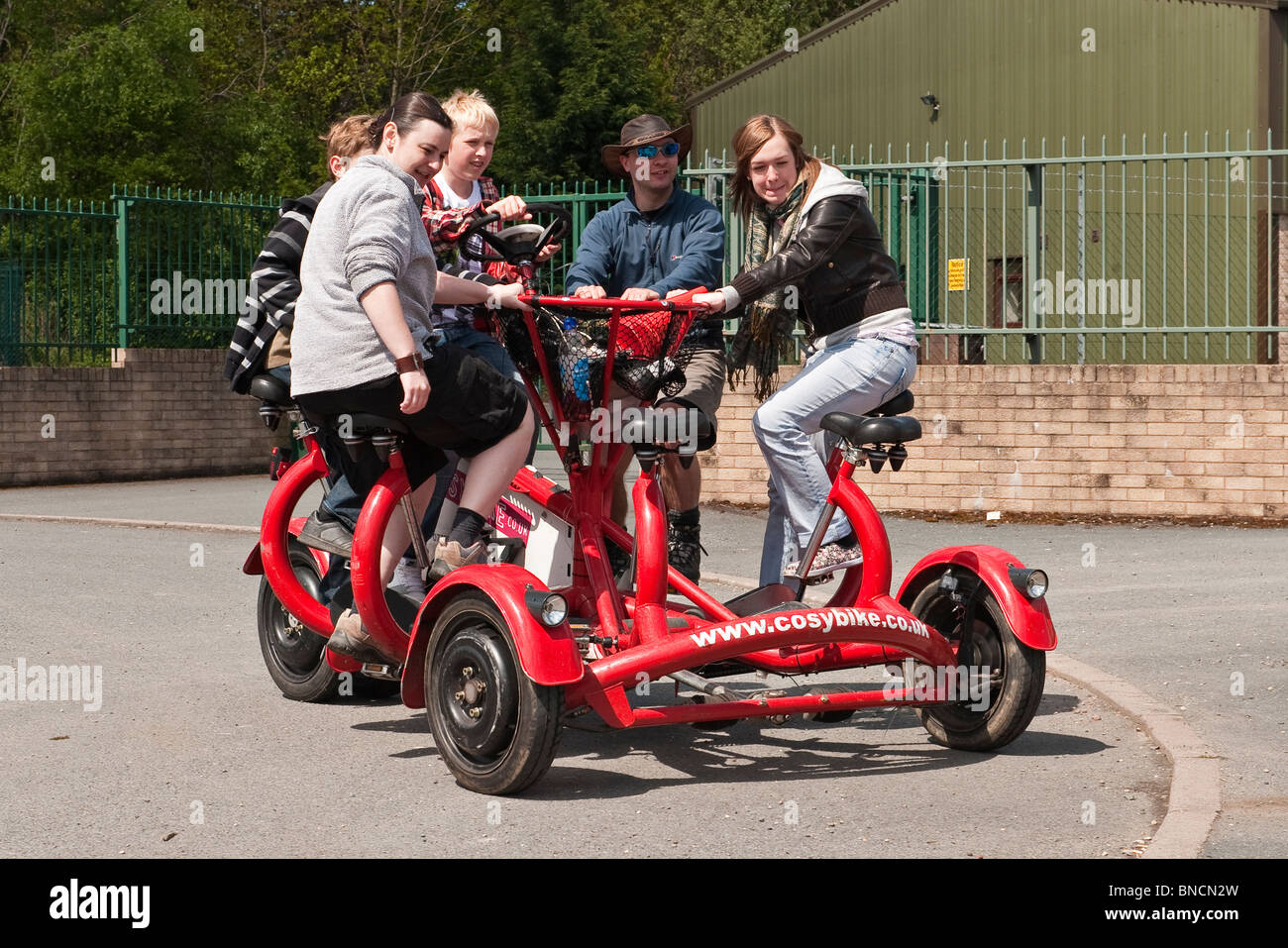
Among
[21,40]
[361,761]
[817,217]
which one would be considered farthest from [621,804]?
[21,40]

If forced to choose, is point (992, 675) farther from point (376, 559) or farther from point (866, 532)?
point (376, 559)

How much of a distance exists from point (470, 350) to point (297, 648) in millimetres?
1539

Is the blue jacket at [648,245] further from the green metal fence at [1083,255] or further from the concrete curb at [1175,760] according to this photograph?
the green metal fence at [1083,255]

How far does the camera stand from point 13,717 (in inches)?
263

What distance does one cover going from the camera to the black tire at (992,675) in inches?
229

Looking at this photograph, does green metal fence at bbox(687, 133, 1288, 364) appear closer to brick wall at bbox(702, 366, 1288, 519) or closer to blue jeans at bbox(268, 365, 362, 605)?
brick wall at bbox(702, 366, 1288, 519)

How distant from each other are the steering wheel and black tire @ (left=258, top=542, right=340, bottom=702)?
153cm

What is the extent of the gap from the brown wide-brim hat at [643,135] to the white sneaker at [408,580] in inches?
77.1

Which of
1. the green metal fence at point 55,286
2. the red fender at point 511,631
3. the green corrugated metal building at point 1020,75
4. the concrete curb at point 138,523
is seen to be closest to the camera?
the red fender at point 511,631

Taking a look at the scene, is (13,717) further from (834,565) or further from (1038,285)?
(1038,285)

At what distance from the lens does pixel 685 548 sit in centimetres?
732

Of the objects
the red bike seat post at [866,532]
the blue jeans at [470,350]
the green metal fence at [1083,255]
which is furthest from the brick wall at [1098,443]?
the red bike seat post at [866,532]

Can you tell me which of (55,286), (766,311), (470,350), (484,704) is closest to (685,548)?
(766,311)

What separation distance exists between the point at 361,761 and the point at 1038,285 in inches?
369
